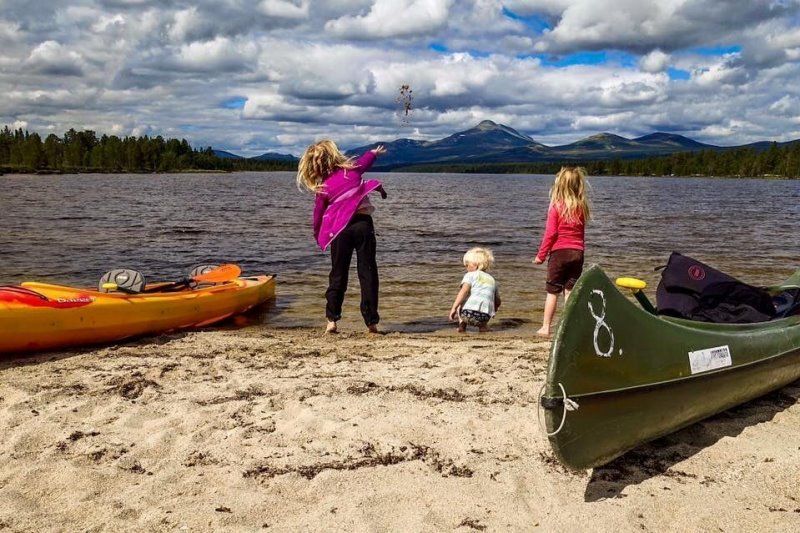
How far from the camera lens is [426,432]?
4.73 meters

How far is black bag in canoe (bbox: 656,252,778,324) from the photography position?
20.0ft

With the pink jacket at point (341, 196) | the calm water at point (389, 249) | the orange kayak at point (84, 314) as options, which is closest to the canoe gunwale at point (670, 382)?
the pink jacket at point (341, 196)

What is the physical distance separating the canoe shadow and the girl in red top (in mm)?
2852

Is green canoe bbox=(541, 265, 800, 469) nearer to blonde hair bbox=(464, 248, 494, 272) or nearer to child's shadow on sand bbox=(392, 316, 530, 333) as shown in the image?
blonde hair bbox=(464, 248, 494, 272)

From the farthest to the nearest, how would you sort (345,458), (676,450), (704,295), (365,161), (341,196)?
(341,196), (365,161), (704,295), (676,450), (345,458)

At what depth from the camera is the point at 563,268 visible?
8039 millimetres

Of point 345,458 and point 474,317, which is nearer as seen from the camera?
point 345,458

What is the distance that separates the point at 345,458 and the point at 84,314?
4.31 m

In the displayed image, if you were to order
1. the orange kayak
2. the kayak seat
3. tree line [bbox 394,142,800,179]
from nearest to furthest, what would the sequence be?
the orange kayak < the kayak seat < tree line [bbox 394,142,800,179]

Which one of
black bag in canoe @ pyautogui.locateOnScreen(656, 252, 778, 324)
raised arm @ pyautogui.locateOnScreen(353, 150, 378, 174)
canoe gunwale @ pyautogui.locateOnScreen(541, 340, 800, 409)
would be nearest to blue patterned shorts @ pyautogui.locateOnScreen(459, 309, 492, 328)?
raised arm @ pyautogui.locateOnScreen(353, 150, 378, 174)

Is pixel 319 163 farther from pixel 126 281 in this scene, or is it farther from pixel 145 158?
pixel 145 158

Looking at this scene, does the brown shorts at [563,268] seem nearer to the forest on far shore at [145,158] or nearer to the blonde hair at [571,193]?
the blonde hair at [571,193]

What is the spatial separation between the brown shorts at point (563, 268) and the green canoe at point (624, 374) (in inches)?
116

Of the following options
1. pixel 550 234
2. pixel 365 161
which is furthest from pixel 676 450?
pixel 365 161
